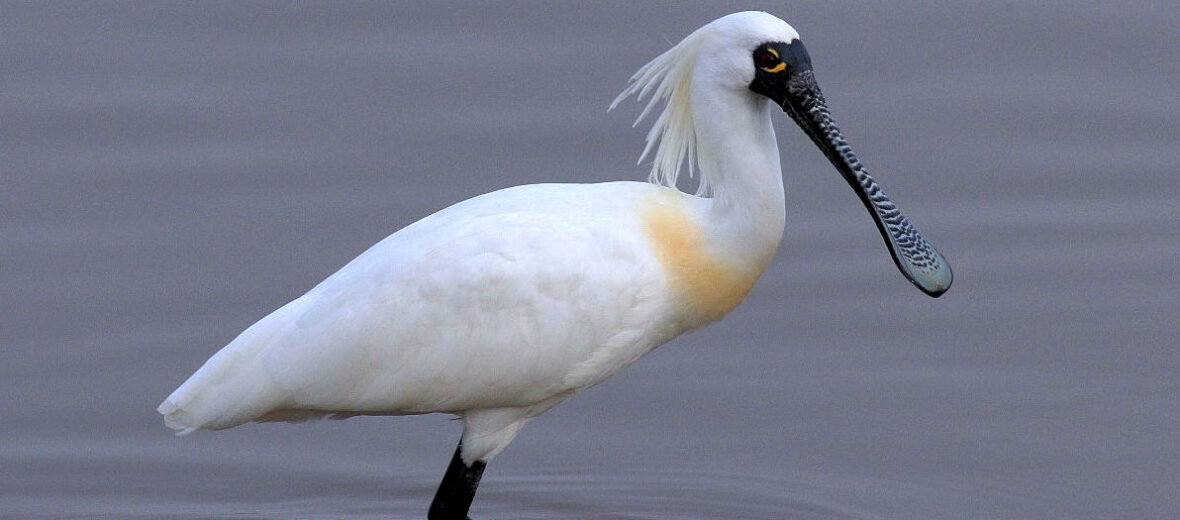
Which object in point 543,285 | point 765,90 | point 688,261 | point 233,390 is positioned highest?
point 765,90

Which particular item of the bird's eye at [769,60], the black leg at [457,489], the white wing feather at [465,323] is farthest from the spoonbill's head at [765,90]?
the black leg at [457,489]

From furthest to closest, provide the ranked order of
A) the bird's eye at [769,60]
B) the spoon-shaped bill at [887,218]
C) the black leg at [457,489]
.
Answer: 1. the black leg at [457,489]
2. the spoon-shaped bill at [887,218]
3. the bird's eye at [769,60]

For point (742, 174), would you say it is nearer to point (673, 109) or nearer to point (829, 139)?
point (829, 139)

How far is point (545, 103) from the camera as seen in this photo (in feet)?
40.7

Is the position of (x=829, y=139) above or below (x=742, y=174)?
above

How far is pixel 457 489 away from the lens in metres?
9.02

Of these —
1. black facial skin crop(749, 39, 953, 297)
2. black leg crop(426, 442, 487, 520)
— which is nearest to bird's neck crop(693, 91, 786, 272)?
black facial skin crop(749, 39, 953, 297)

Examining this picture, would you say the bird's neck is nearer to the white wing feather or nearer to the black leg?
the white wing feather

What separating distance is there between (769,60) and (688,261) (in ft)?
2.67

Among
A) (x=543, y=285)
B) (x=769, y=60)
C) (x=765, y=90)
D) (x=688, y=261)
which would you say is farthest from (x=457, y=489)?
(x=769, y=60)

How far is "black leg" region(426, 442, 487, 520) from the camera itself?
898 centimetres

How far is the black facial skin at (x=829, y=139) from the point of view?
8555 mm

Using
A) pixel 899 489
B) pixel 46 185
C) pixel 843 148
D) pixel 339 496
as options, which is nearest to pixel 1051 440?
pixel 899 489

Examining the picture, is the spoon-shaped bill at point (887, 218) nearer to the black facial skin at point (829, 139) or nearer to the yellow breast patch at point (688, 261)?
the black facial skin at point (829, 139)
